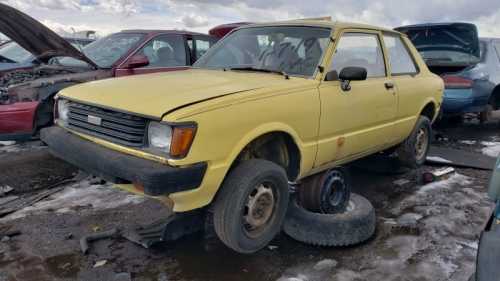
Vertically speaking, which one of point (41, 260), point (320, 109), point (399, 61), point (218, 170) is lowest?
point (41, 260)

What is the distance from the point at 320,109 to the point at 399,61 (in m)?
1.93

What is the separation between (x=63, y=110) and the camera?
12.0ft

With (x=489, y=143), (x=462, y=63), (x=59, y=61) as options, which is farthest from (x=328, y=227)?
(x=462, y=63)

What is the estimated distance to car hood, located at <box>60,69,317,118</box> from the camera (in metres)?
2.90

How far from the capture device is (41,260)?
10.8 feet

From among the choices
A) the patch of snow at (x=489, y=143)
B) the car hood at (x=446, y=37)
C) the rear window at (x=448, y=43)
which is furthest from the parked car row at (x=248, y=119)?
the car hood at (x=446, y=37)

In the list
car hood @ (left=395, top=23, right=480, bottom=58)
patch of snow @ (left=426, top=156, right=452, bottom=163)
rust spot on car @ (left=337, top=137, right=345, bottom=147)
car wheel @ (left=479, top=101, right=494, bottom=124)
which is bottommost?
patch of snow @ (left=426, top=156, right=452, bottom=163)

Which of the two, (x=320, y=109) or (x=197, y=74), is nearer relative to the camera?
(x=320, y=109)

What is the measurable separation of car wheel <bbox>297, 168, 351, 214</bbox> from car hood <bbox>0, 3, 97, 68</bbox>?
11.7ft

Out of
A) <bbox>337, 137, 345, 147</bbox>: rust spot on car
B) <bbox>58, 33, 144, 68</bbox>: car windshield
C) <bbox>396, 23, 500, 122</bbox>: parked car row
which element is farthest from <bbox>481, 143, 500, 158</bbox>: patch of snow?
<bbox>58, 33, 144, 68</bbox>: car windshield

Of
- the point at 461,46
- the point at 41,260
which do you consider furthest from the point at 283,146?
the point at 461,46

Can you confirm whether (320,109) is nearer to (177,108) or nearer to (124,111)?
(177,108)

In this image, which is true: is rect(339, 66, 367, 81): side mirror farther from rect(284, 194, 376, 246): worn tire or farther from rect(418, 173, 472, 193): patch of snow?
rect(418, 173, 472, 193): patch of snow

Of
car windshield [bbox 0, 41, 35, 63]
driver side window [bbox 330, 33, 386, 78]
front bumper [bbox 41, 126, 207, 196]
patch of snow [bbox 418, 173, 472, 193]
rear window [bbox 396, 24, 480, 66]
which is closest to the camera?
front bumper [bbox 41, 126, 207, 196]
